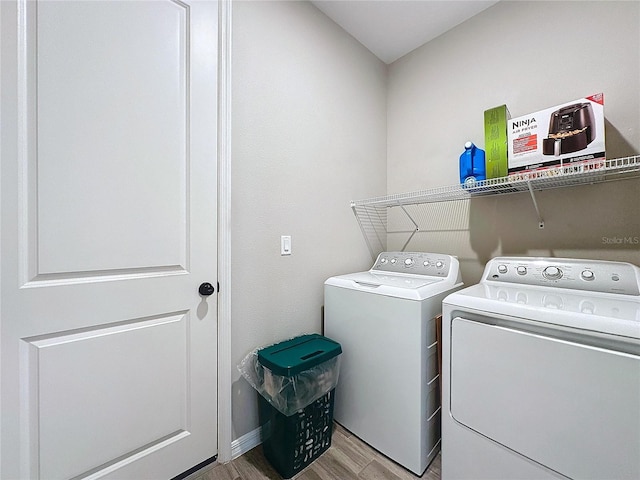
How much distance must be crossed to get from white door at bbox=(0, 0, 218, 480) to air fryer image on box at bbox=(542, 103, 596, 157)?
1637mm

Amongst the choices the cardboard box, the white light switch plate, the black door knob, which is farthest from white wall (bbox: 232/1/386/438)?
the cardboard box

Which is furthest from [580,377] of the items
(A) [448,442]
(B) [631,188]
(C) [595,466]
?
(B) [631,188]

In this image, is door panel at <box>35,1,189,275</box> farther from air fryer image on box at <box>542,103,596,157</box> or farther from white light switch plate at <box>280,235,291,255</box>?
air fryer image on box at <box>542,103,596,157</box>

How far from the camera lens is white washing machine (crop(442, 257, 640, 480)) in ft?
2.77

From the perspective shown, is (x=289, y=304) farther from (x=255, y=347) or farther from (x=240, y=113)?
(x=240, y=113)

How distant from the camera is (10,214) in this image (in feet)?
2.95

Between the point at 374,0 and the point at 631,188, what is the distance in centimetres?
178

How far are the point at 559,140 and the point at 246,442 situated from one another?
2.19 metres

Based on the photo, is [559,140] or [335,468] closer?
[559,140]

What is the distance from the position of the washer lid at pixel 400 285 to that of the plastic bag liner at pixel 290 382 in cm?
41

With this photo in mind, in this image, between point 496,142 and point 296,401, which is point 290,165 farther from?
point 296,401

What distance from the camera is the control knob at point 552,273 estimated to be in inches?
51.6

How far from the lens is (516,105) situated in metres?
1.65

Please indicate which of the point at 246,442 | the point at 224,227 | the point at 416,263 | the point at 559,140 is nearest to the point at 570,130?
the point at 559,140
